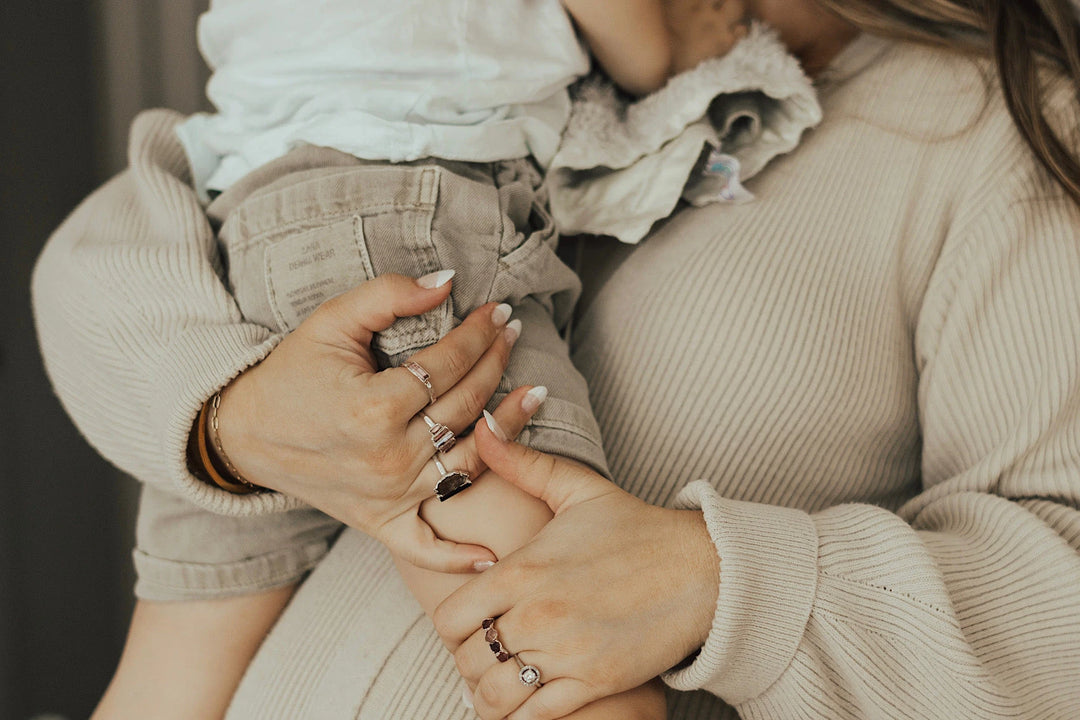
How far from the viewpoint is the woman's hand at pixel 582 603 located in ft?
1.91

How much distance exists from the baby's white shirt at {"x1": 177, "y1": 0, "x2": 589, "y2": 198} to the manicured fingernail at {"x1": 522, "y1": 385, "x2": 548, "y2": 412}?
24 centimetres

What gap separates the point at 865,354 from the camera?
78cm

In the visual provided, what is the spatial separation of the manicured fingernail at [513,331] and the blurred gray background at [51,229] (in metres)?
1.04

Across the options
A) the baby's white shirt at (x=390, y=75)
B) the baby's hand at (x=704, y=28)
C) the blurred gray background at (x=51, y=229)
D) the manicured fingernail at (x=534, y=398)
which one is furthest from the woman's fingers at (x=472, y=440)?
the blurred gray background at (x=51, y=229)

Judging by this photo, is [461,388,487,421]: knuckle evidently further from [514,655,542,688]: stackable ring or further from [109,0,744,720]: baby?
[514,655,542,688]: stackable ring

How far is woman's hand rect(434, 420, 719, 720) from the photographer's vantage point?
58 cm

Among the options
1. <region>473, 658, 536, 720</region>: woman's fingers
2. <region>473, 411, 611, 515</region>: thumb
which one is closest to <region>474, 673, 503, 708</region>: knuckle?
<region>473, 658, 536, 720</region>: woman's fingers

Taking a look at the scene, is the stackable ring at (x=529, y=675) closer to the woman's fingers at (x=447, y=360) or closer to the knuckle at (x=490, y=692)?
the knuckle at (x=490, y=692)

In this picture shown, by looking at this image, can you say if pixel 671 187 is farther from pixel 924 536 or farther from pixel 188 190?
pixel 188 190

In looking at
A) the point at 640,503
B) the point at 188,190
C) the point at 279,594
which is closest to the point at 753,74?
the point at 640,503

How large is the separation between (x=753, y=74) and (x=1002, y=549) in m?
0.52

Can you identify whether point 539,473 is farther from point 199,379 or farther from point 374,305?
point 199,379

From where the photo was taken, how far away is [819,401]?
75 centimetres

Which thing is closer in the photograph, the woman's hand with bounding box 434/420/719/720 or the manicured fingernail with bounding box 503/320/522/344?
the woman's hand with bounding box 434/420/719/720
